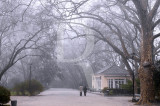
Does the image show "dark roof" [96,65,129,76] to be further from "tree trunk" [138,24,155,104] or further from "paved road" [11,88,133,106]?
"tree trunk" [138,24,155,104]

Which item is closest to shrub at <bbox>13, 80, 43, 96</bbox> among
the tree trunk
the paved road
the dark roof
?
the paved road

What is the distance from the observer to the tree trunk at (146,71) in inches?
793

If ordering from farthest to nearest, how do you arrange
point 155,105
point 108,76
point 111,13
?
Answer: point 108,76
point 111,13
point 155,105

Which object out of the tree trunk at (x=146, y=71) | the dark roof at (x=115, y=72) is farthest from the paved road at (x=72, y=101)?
the dark roof at (x=115, y=72)

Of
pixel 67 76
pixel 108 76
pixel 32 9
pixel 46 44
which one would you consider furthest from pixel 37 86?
pixel 67 76

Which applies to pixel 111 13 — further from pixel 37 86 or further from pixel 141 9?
pixel 37 86

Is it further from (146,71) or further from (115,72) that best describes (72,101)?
(115,72)

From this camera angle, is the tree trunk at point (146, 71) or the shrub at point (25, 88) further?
the shrub at point (25, 88)

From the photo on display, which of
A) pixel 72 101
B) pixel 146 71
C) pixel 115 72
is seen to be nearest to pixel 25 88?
pixel 115 72

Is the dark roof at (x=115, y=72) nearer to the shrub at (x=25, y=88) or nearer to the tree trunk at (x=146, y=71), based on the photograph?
the shrub at (x=25, y=88)

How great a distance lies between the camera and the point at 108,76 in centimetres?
4534

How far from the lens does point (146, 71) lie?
20.5 metres

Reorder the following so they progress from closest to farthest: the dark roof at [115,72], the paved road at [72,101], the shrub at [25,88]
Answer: the paved road at [72,101] < the shrub at [25,88] < the dark roof at [115,72]

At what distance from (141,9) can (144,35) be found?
234cm
